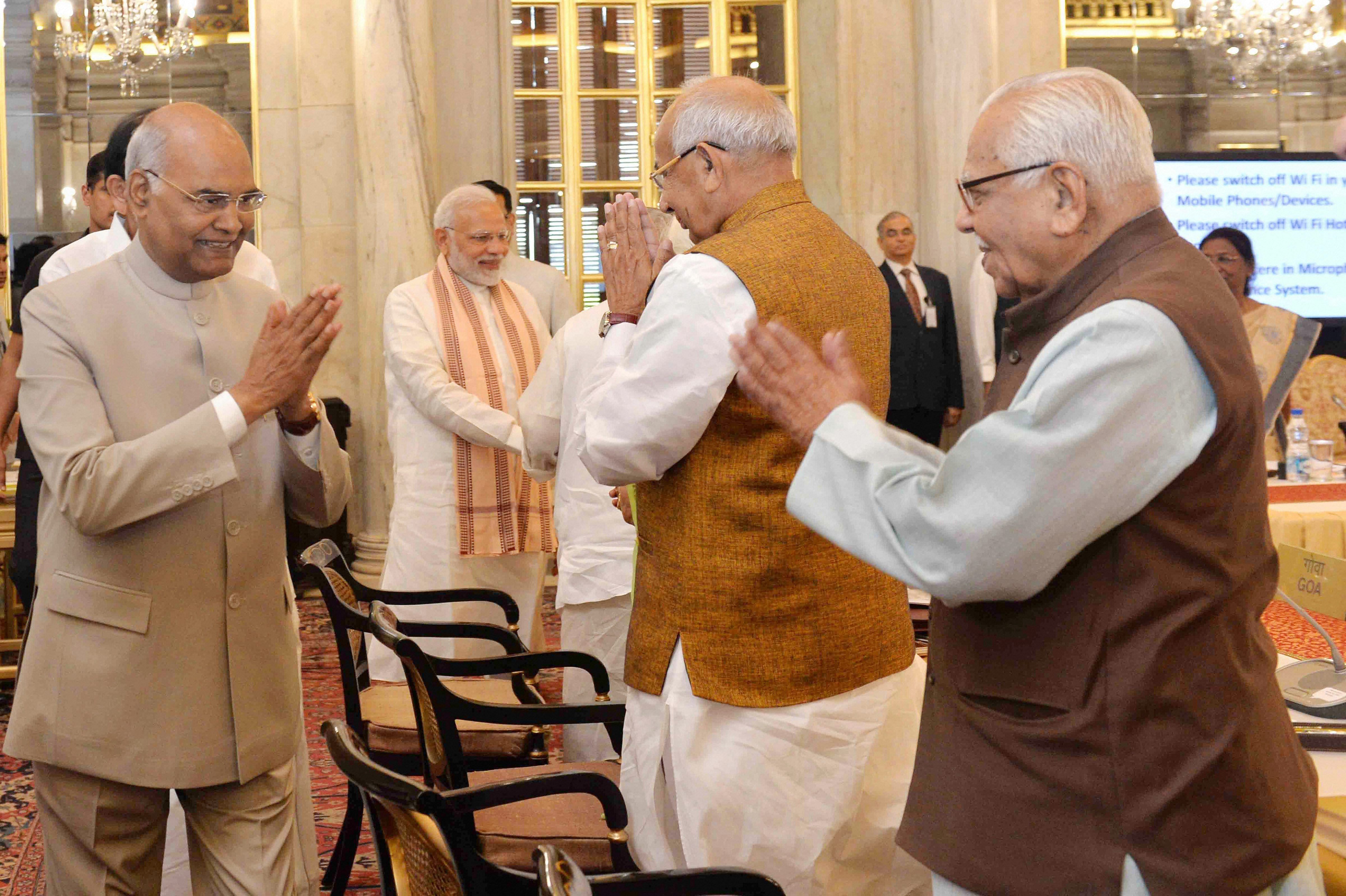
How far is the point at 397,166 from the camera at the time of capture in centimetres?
694

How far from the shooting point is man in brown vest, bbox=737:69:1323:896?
4.54ft

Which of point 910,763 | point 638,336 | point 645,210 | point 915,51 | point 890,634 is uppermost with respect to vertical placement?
point 915,51

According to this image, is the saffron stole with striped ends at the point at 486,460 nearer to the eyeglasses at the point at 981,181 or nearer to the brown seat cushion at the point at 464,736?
the brown seat cushion at the point at 464,736

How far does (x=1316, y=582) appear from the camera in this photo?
8.04 ft

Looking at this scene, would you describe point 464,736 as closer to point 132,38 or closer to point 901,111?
point 901,111

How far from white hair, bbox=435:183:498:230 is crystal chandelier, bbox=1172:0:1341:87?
6.05 metres

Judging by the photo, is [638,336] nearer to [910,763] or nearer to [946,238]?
[910,763]

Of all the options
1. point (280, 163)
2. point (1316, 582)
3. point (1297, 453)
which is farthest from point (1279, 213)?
point (1316, 582)

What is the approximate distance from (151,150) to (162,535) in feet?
2.04

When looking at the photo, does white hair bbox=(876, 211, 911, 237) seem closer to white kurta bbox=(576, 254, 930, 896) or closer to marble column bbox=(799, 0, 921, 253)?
marble column bbox=(799, 0, 921, 253)

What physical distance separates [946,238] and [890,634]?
19.2 ft

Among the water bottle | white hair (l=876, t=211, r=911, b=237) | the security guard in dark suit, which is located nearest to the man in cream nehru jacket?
the water bottle

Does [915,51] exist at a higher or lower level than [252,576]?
higher

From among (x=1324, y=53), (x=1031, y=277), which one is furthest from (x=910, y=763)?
(x=1324, y=53)
